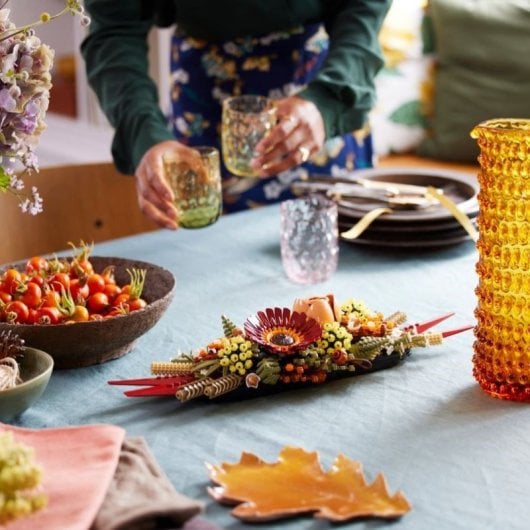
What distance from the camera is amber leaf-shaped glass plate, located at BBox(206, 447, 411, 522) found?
0.79 meters

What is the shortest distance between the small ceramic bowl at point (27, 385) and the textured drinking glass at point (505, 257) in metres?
0.44

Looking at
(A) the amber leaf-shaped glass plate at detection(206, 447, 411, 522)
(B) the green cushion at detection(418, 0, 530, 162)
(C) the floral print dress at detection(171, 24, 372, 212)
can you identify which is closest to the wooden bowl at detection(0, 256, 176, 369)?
(A) the amber leaf-shaped glass plate at detection(206, 447, 411, 522)

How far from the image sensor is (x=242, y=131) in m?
1.53

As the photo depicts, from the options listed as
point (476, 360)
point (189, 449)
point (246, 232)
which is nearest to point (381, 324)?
point (476, 360)

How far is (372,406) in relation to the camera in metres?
1.01

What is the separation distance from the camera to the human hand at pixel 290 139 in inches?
61.7

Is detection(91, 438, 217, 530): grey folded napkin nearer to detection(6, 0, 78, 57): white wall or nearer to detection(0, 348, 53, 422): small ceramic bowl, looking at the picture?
detection(0, 348, 53, 422): small ceramic bowl

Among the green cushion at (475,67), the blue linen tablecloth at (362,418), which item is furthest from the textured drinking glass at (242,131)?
the green cushion at (475,67)

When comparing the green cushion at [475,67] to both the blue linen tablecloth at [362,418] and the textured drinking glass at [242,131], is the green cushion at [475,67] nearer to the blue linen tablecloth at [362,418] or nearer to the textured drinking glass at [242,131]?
the textured drinking glass at [242,131]

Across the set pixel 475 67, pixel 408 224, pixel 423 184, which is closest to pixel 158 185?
pixel 408 224

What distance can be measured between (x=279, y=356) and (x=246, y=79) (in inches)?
43.0

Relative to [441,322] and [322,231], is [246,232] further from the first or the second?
[441,322]

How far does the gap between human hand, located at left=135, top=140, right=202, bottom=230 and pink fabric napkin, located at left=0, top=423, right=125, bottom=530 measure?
648mm

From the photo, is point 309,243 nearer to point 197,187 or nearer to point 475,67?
point 197,187
